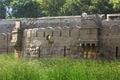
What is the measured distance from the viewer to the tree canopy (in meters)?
35.2

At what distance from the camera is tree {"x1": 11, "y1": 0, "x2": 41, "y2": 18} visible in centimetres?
4259

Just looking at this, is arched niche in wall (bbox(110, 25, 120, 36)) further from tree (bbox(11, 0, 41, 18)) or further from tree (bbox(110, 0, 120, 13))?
tree (bbox(11, 0, 41, 18))

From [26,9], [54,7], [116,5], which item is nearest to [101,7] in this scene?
[116,5]

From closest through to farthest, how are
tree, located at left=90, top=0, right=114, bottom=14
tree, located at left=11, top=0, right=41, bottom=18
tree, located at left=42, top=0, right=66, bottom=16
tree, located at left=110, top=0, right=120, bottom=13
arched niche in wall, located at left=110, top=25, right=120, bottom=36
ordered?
arched niche in wall, located at left=110, top=25, right=120, bottom=36, tree, located at left=110, top=0, right=120, bottom=13, tree, located at left=90, top=0, right=114, bottom=14, tree, located at left=42, top=0, right=66, bottom=16, tree, located at left=11, top=0, right=41, bottom=18

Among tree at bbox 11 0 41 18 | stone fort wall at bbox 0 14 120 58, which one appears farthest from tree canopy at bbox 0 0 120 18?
stone fort wall at bbox 0 14 120 58

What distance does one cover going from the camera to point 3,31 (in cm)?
3022

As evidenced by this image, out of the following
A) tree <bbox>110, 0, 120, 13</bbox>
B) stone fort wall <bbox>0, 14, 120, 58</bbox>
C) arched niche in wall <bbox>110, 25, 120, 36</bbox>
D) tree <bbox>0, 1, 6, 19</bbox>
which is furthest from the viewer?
tree <bbox>0, 1, 6, 19</bbox>

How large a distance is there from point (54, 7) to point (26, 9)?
3.62 metres

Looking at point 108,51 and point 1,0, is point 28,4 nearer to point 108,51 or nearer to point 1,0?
point 1,0

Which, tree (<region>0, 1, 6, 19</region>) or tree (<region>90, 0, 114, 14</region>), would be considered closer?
tree (<region>90, 0, 114, 14</region>)

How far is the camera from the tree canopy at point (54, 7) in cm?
3522

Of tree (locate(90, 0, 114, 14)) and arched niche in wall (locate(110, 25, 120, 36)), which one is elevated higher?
tree (locate(90, 0, 114, 14))

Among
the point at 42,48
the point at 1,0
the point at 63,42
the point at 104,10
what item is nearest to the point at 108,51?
the point at 63,42

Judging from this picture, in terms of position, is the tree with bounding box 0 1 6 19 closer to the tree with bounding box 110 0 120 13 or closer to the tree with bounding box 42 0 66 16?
the tree with bounding box 42 0 66 16
